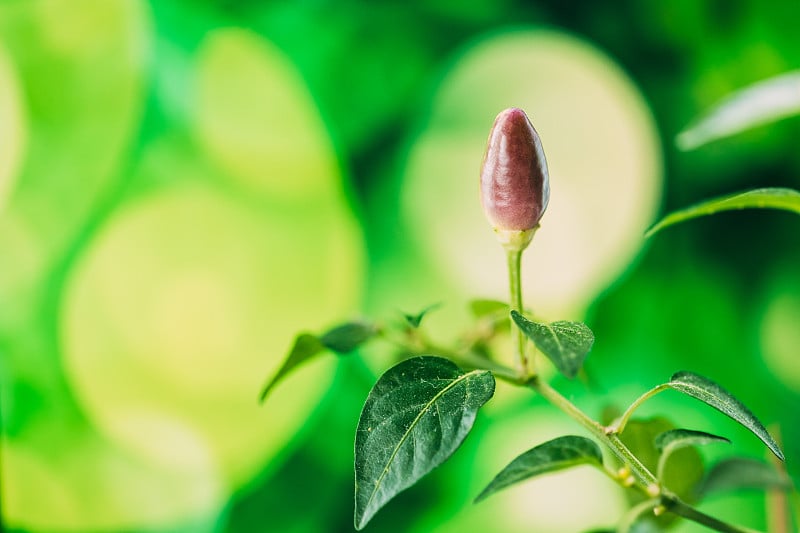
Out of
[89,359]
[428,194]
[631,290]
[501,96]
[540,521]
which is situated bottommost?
[540,521]

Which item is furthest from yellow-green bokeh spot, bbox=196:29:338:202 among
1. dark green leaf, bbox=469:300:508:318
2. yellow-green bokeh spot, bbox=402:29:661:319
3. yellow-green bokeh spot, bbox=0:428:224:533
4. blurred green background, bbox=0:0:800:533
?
dark green leaf, bbox=469:300:508:318

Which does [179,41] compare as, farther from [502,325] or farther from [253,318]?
[502,325]

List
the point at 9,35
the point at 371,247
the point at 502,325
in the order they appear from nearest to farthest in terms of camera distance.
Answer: the point at 502,325, the point at 9,35, the point at 371,247

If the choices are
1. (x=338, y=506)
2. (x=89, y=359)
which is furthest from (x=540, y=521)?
(x=89, y=359)

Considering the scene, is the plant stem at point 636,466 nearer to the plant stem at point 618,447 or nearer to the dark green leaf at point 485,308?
the plant stem at point 618,447

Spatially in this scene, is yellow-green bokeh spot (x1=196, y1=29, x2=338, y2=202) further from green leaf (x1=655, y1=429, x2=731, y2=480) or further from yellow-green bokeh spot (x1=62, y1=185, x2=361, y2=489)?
green leaf (x1=655, y1=429, x2=731, y2=480)

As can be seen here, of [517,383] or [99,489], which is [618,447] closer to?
[517,383]

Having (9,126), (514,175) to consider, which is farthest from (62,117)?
(514,175)
